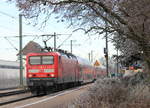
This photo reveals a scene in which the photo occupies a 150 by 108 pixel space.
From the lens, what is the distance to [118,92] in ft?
38.0

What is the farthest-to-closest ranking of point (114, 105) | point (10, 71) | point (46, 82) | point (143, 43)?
point (10, 71) < point (46, 82) < point (143, 43) < point (114, 105)

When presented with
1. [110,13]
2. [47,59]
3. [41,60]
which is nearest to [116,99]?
[110,13]

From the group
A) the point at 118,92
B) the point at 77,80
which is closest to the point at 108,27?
the point at 118,92

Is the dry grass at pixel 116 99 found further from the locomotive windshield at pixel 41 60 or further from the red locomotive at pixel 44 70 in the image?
the locomotive windshield at pixel 41 60

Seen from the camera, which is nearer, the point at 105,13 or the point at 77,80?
the point at 105,13

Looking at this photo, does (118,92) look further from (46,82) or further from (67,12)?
(46,82)

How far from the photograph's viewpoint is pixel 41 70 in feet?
71.9

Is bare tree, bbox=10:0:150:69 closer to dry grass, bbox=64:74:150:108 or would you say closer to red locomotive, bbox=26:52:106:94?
dry grass, bbox=64:74:150:108

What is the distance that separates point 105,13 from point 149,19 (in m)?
1.61

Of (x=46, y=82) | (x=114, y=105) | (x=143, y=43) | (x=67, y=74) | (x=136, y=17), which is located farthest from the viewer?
(x=67, y=74)

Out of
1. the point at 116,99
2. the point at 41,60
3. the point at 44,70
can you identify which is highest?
the point at 41,60

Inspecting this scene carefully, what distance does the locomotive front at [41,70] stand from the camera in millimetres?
21453

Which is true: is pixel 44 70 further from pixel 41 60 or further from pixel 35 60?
pixel 35 60

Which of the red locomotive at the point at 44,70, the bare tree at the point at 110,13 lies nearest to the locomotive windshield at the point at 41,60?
the red locomotive at the point at 44,70
